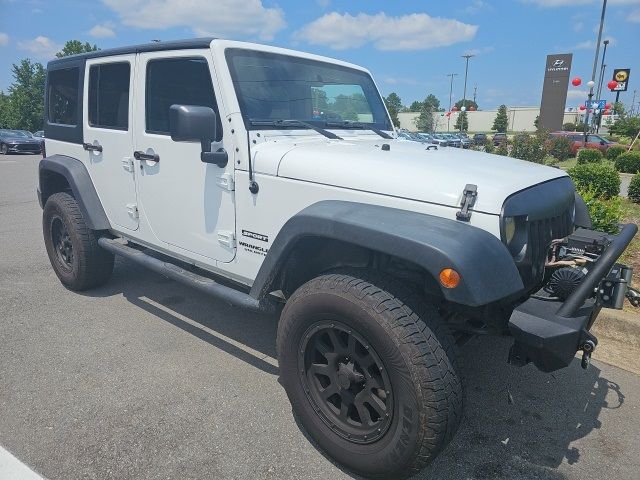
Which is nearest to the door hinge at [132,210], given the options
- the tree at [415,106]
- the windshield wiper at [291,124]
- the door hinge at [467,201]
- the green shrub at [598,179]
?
the windshield wiper at [291,124]

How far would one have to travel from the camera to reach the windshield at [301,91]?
2.99 meters

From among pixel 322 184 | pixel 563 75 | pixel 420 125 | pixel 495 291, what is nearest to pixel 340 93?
pixel 322 184

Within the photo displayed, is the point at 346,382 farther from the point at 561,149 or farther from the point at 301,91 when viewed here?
the point at 561,149

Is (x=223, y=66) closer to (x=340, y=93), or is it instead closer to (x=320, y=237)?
(x=340, y=93)

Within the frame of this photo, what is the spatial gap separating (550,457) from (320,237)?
5.49 feet

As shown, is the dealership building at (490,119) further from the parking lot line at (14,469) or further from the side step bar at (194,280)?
the parking lot line at (14,469)

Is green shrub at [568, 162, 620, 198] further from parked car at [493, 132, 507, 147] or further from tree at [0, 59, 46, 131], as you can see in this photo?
tree at [0, 59, 46, 131]

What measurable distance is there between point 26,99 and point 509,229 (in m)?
59.1

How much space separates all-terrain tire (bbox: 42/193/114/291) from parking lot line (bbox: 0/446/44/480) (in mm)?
2171

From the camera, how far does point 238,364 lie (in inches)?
134

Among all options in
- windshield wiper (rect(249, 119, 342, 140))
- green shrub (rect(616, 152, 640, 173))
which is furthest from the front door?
green shrub (rect(616, 152, 640, 173))

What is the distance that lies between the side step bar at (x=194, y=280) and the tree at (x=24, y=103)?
54058 millimetres

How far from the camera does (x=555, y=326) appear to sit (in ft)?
6.59

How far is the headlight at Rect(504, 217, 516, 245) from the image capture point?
2115mm
